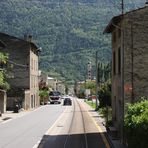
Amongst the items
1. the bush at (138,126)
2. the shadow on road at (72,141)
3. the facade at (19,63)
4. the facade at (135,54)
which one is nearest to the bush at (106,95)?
the facade at (19,63)

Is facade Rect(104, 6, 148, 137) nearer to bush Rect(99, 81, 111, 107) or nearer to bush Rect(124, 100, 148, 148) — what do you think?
bush Rect(124, 100, 148, 148)

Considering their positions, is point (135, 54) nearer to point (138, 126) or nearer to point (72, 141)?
point (72, 141)

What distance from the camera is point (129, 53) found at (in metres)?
34.6

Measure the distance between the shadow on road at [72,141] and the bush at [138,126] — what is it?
26.3 ft

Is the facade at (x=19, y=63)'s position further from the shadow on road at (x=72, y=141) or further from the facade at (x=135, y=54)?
the facade at (x=135, y=54)

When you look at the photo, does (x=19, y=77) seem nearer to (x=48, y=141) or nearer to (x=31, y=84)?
(x=31, y=84)

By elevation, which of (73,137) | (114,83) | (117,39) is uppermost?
(117,39)

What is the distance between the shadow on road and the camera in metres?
29.2

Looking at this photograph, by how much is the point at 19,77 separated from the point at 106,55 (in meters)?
105

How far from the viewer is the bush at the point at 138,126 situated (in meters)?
17.3

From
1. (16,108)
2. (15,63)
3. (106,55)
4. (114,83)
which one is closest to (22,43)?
(15,63)

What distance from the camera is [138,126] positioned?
711 inches

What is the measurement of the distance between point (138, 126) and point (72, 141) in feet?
46.1

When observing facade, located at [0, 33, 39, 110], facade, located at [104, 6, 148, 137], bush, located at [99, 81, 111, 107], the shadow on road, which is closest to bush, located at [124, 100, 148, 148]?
the shadow on road
